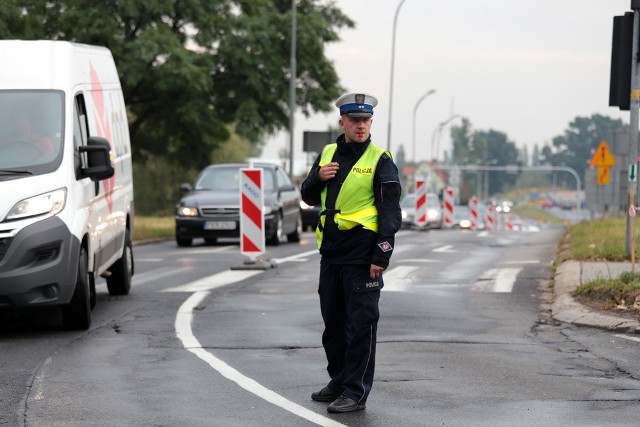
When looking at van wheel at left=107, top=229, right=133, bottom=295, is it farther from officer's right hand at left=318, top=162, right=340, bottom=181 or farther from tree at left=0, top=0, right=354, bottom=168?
tree at left=0, top=0, right=354, bottom=168

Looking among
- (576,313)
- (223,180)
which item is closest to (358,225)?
(576,313)

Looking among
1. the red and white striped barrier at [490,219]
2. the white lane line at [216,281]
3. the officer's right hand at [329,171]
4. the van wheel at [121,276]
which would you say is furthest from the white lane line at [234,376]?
the red and white striped barrier at [490,219]

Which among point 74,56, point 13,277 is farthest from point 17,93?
point 13,277

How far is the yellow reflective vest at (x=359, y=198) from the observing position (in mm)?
7598

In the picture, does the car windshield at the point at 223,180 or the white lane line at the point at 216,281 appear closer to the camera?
the white lane line at the point at 216,281

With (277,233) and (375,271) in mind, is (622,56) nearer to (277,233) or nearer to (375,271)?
(375,271)

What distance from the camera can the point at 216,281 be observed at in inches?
656

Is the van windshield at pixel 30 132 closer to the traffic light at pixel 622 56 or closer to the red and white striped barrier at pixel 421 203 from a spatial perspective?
the traffic light at pixel 622 56

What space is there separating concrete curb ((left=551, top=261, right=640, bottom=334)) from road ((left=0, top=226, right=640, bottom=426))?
188mm

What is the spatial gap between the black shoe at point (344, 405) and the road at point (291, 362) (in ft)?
0.20

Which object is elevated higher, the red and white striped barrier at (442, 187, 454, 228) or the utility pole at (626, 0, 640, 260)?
the utility pole at (626, 0, 640, 260)

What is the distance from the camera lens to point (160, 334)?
1103 cm

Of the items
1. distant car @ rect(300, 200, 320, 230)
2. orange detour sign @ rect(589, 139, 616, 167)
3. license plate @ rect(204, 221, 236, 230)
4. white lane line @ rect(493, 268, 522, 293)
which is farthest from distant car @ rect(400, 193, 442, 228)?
white lane line @ rect(493, 268, 522, 293)

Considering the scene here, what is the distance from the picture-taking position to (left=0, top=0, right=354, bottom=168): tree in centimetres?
3925
